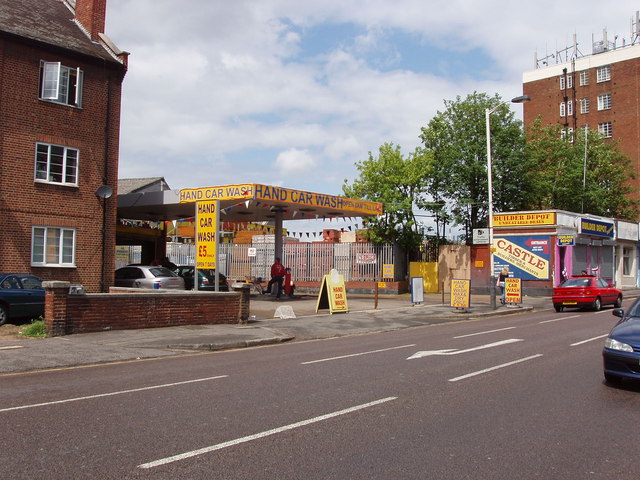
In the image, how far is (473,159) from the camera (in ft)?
122

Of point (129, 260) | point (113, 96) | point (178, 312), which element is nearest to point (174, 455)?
point (178, 312)

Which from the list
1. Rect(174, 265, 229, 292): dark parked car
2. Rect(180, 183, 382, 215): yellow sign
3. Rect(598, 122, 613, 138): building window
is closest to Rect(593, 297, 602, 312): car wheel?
Rect(180, 183, 382, 215): yellow sign

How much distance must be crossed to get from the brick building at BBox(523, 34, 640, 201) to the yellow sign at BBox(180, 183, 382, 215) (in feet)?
127

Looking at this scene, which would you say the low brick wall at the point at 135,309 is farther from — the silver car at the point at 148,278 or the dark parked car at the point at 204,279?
the dark parked car at the point at 204,279

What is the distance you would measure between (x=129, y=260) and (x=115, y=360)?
100ft

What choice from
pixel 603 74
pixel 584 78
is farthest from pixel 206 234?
pixel 584 78

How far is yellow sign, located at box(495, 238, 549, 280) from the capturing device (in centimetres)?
3519

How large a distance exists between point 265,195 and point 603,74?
5149cm

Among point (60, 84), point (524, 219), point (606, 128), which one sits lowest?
point (524, 219)

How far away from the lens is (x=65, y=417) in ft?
21.7

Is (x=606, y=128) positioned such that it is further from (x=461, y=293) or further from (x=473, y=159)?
(x=461, y=293)

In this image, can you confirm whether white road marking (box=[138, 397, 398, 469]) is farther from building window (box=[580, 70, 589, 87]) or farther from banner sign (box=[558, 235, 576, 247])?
building window (box=[580, 70, 589, 87])

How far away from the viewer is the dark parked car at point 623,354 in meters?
7.72

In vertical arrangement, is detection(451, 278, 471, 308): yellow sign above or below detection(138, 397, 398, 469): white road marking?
above
